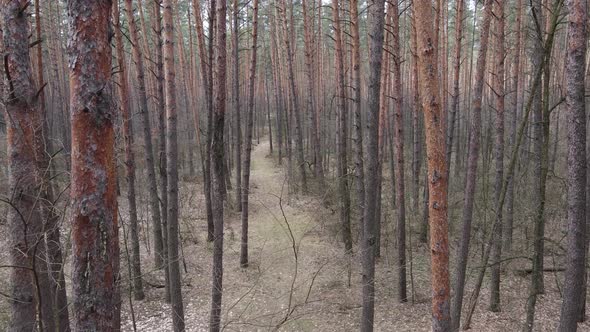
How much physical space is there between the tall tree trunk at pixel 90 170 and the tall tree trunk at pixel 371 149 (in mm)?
3294

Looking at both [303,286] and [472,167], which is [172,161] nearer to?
[303,286]

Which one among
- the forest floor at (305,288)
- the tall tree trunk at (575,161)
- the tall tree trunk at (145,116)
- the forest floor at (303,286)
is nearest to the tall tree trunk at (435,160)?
the tall tree trunk at (575,161)

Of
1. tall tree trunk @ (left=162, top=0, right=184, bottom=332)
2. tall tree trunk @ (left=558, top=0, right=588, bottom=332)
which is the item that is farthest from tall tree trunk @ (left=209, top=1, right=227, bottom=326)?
tall tree trunk @ (left=558, top=0, right=588, bottom=332)

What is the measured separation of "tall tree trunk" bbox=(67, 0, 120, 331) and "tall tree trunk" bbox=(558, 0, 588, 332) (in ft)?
13.8

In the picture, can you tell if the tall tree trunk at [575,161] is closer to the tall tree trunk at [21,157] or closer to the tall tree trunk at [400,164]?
the tall tree trunk at [400,164]

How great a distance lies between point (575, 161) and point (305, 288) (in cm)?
546

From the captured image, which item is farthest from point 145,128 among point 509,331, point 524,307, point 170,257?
point 524,307

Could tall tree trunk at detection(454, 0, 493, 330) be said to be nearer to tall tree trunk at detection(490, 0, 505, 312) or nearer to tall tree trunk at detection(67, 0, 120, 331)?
tall tree trunk at detection(490, 0, 505, 312)

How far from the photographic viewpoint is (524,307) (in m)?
7.25

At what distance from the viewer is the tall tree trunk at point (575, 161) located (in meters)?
3.82

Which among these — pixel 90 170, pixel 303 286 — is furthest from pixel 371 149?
pixel 303 286

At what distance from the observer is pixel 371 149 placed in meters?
4.96

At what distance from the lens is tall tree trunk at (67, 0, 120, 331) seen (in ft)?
6.63

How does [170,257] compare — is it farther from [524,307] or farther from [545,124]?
[524,307]
